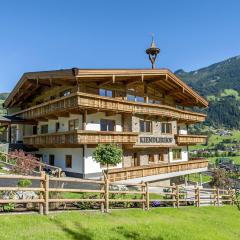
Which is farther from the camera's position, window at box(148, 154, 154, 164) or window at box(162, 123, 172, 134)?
window at box(162, 123, 172, 134)

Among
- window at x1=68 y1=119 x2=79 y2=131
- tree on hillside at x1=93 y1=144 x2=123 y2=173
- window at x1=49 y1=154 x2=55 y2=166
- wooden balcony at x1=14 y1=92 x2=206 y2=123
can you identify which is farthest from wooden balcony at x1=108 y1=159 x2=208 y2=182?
window at x1=49 y1=154 x2=55 y2=166

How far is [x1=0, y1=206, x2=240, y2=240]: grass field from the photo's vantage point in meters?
10.5

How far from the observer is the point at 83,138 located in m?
Result: 25.1

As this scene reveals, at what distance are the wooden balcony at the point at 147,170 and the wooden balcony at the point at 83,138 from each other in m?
2.69

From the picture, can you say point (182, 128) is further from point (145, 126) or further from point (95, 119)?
point (95, 119)

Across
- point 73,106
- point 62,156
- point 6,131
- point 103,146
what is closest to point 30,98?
point 6,131

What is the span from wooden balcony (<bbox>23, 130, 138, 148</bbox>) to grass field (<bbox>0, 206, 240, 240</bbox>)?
32.3ft

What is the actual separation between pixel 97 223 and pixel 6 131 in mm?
33295

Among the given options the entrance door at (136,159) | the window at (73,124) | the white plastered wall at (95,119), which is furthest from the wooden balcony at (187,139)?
the window at (73,124)

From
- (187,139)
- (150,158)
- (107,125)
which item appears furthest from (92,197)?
(187,139)

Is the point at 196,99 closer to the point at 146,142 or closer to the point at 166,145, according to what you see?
the point at 166,145

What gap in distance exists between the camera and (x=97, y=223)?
12477mm

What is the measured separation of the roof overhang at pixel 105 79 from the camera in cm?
2694

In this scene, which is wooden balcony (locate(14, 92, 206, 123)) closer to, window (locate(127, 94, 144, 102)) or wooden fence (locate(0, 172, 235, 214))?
window (locate(127, 94, 144, 102))
